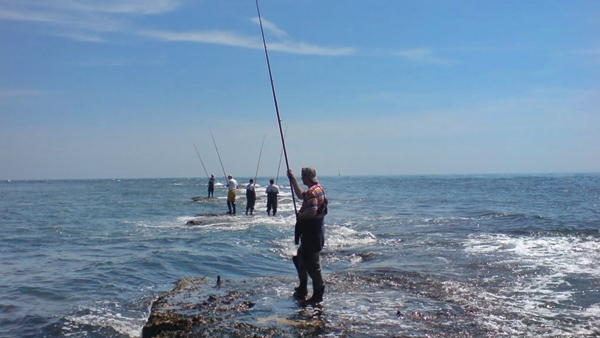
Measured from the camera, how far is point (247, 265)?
11578 millimetres

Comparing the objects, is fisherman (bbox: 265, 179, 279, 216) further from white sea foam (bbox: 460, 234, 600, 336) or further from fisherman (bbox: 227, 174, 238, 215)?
white sea foam (bbox: 460, 234, 600, 336)

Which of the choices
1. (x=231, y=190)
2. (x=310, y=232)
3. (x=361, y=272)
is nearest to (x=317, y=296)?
(x=310, y=232)

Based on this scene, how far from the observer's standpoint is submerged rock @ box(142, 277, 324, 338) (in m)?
5.67

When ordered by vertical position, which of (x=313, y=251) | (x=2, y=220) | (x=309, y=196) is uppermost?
(x=309, y=196)

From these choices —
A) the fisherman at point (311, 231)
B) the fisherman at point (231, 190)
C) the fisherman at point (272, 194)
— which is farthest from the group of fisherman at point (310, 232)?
the fisherman at point (231, 190)

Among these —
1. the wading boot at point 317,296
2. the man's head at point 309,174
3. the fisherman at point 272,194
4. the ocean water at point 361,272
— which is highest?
the man's head at point 309,174

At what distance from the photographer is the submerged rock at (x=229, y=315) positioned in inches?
223

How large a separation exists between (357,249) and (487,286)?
198 inches

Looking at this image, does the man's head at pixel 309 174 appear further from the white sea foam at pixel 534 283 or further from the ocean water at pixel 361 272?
the white sea foam at pixel 534 283

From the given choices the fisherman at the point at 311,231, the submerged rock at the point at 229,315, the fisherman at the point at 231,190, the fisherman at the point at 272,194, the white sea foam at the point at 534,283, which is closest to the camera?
the submerged rock at the point at 229,315

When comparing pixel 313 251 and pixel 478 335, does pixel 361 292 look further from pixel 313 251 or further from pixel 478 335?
pixel 478 335

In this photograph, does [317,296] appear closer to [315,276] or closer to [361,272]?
[315,276]

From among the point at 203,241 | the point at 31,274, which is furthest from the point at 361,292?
the point at 203,241

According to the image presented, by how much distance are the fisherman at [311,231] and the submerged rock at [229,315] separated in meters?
0.36
